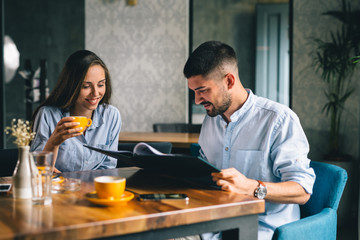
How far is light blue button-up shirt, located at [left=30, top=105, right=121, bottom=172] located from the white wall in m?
2.70

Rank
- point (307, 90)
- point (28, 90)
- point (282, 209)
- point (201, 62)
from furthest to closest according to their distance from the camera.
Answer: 1. point (28, 90)
2. point (307, 90)
3. point (201, 62)
4. point (282, 209)

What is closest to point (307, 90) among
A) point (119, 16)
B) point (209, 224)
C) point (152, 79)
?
point (152, 79)

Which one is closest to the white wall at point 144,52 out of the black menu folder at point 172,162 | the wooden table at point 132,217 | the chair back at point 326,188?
the chair back at point 326,188

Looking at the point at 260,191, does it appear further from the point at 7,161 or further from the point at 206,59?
the point at 7,161

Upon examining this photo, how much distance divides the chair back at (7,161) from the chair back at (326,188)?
1.32 metres

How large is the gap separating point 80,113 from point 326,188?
4.49 ft

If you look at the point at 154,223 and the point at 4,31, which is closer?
the point at 154,223

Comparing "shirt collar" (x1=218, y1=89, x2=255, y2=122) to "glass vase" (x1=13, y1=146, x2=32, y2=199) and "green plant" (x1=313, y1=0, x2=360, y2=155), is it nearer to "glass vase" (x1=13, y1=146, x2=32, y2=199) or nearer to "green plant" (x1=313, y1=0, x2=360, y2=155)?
"glass vase" (x1=13, y1=146, x2=32, y2=199)

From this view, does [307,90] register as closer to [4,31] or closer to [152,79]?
[152,79]

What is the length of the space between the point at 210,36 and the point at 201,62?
3.44 m

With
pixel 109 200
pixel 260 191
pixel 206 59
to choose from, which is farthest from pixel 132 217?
pixel 206 59

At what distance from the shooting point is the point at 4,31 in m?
5.10

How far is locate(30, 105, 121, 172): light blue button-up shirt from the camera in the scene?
210 cm

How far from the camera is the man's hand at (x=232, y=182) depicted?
129 cm
